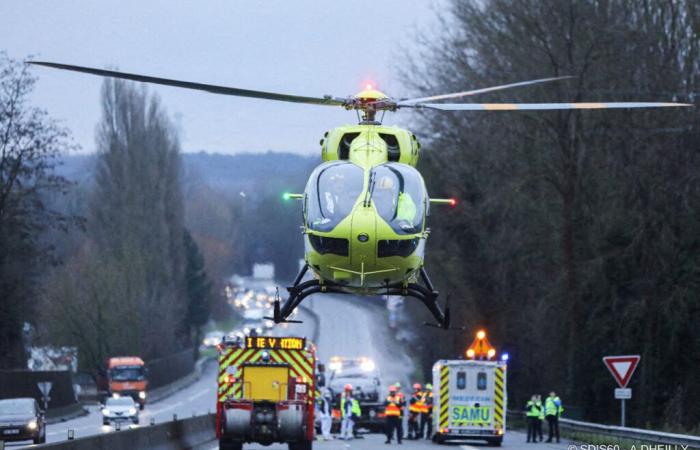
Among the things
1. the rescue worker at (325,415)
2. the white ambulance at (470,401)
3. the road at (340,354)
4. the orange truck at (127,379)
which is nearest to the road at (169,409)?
the road at (340,354)

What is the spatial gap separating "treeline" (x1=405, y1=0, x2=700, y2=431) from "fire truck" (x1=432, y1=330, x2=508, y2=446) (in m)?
5.40

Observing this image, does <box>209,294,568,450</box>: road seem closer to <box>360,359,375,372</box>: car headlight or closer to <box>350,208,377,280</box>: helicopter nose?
<box>360,359,375,372</box>: car headlight

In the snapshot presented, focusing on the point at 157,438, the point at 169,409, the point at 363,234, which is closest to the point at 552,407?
the point at 157,438

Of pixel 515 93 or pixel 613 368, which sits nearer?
pixel 613 368

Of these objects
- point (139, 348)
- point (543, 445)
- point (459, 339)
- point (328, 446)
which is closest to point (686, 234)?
point (543, 445)

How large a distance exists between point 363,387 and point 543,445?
19.8 meters

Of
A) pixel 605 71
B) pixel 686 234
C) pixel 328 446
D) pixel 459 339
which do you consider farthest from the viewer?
pixel 459 339

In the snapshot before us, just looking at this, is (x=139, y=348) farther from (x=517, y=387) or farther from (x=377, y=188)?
(x=377, y=188)

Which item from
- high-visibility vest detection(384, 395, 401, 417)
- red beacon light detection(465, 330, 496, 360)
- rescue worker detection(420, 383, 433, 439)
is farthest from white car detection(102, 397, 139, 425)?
red beacon light detection(465, 330, 496, 360)

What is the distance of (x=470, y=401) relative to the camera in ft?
129

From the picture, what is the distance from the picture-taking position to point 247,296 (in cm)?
19025

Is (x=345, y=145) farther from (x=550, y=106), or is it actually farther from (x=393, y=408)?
(x=393, y=408)

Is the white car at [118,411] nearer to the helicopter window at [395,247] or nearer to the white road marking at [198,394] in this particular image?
the white road marking at [198,394]

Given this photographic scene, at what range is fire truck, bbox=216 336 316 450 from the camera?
29.9m
